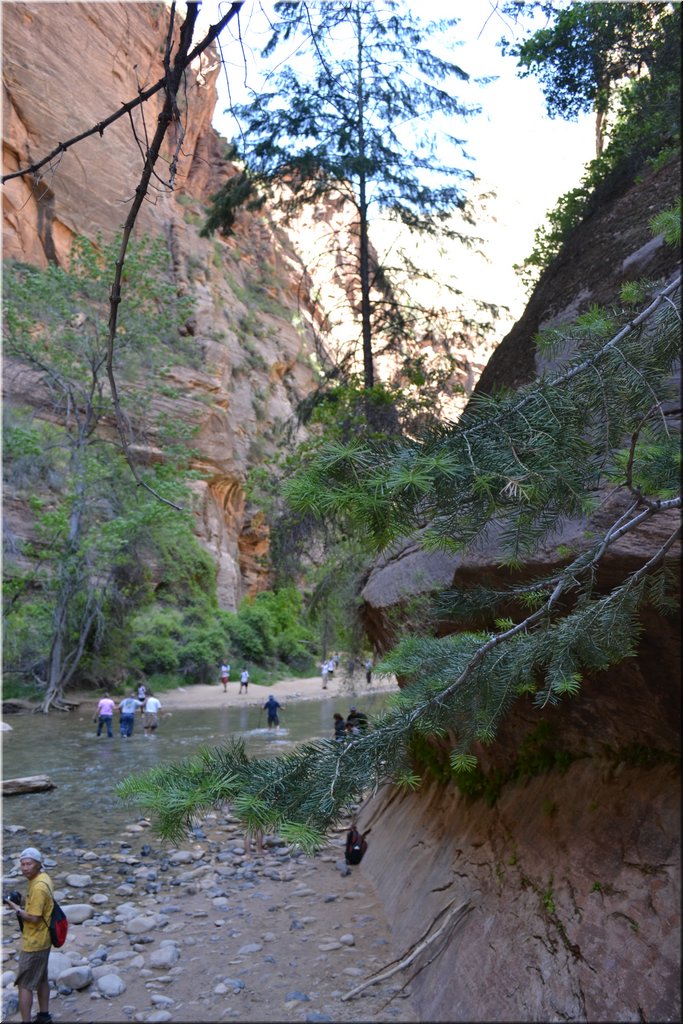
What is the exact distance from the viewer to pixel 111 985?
21.3ft

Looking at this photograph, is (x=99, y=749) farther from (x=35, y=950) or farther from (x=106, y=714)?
(x=35, y=950)

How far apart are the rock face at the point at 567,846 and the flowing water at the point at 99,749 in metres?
2.77

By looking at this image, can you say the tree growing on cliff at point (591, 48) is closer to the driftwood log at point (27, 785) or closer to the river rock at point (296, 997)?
the river rock at point (296, 997)

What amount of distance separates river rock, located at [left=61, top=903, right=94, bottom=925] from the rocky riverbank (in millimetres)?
15

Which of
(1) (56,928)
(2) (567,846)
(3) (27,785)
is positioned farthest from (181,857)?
(2) (567,846)

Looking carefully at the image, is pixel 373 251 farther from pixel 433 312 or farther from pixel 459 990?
pixel 459 990

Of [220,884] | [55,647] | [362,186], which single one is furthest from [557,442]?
[55,647]

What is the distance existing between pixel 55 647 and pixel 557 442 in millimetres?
25388

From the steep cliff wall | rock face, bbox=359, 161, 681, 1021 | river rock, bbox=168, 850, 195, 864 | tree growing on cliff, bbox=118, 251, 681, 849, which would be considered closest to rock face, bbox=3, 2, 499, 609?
the steep cliff wall

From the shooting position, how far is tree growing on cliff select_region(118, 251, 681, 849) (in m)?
2.33

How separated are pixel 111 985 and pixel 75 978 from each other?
34 cm

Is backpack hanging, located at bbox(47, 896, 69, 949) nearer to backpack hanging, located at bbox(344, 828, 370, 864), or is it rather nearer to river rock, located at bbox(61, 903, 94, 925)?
river rock, located at bbox(61, 903, 94, 925)

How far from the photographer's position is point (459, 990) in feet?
16.2

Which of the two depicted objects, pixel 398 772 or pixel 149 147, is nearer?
pixel 149 147
